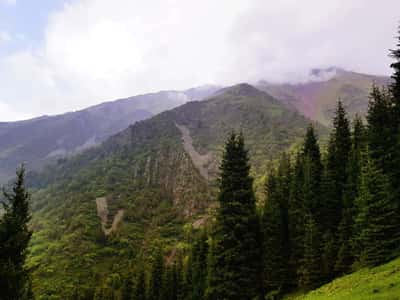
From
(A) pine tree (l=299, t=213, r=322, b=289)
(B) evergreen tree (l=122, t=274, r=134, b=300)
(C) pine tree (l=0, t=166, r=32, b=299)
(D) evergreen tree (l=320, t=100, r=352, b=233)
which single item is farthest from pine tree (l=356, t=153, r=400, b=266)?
(B) evergreen tree (l=122, t=274, r=134, b=300)

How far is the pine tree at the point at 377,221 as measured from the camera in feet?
105

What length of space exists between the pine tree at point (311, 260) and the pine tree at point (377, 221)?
8.03 m

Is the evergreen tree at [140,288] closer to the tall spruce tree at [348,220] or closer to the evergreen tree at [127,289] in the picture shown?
the evergreen tree at [127,289]

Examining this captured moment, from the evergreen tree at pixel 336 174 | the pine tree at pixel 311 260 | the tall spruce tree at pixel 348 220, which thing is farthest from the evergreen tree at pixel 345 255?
the evergreen tree at pixel 336 174

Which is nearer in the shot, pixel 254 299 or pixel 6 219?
pixel 6 219

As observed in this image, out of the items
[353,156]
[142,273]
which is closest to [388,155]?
[353,156]

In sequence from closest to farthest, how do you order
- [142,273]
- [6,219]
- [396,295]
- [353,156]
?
[396,295]
[6,219]
[353,156]
[142,273]

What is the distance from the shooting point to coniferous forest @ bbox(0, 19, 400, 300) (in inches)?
1091

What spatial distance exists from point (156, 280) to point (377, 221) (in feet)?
234

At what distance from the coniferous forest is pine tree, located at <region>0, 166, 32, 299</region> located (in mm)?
60

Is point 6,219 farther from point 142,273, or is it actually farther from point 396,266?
point 142,273

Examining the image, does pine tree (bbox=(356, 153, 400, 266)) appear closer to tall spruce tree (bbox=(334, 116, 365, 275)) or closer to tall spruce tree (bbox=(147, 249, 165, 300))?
tall spruce tree (bbox=(334, 116, 365, 275))

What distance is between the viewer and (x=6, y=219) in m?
25.1

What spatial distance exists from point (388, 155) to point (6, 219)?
3454cm
